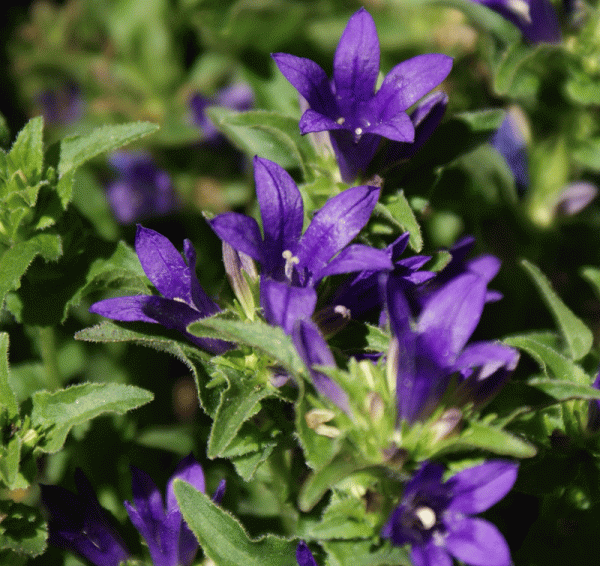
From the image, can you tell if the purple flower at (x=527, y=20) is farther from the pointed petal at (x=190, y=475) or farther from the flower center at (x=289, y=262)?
the pointed petal at (x=190, y=475)

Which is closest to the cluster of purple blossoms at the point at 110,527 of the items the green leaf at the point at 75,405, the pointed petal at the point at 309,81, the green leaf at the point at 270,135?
the green leaf at the point at 75,405

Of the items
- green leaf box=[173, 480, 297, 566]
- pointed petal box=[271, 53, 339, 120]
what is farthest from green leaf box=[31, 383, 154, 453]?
pointed petal box=[271, 53, 339, 120]

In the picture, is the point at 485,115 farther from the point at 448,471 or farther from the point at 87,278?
the point at 87,278

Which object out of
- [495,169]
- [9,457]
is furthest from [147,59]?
[9,457]

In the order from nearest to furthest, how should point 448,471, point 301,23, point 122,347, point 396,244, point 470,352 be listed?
1. point 470,352
2. point 448,471
3. point 396,244
4. point 122,347
5. point 301,23

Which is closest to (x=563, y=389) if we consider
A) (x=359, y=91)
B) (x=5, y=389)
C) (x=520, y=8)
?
(x=359, y=91)

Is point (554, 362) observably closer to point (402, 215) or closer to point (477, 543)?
point (402, 215)
